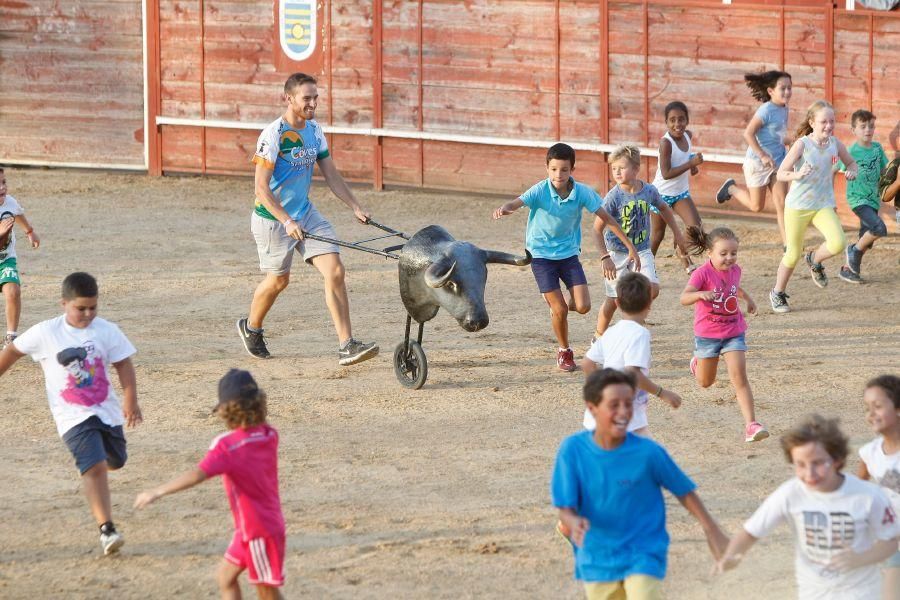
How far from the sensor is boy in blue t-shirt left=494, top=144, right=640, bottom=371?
1059 centimetres

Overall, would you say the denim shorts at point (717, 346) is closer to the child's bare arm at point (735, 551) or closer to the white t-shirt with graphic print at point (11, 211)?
the child's bare arm at point (735, 551)

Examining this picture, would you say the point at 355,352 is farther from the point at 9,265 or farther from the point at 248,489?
the point at 248,489

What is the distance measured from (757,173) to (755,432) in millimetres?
5944

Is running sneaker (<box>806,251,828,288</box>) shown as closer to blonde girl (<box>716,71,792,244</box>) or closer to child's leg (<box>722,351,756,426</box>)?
blonde girl (<box>716,71,792,244</box>)

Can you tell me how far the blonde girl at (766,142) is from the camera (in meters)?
14.3

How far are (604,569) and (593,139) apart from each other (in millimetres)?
12390

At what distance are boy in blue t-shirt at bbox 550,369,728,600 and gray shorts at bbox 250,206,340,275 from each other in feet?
18.9

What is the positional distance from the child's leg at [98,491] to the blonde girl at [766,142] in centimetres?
821

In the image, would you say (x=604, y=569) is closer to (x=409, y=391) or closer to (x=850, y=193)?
(x=409, y=391)

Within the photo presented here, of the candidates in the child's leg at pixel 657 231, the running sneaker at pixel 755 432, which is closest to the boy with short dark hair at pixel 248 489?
the running sneaker at pixel 755 432

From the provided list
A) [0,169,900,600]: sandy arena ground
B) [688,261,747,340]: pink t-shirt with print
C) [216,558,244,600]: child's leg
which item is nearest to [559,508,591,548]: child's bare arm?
[216,558,244,600]: child's leg

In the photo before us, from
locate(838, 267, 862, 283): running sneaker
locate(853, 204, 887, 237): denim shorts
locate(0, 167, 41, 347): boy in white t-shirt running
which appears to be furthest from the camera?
locate(838, 267, 862, 283): running sneaker

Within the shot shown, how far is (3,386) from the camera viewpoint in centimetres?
1073

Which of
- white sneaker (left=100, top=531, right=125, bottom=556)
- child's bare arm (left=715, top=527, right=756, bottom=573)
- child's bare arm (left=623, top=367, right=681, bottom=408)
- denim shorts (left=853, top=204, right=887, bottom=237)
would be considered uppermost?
denim shorts (left=853, top=204, right=887, bottom=237)
